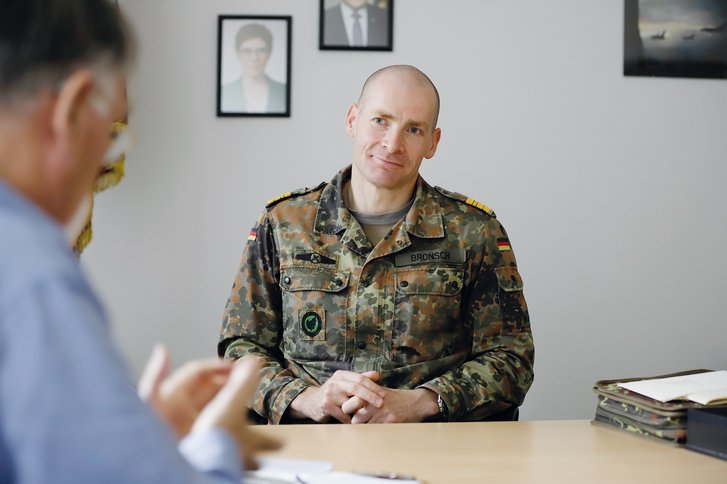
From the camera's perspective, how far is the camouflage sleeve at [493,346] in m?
2.05

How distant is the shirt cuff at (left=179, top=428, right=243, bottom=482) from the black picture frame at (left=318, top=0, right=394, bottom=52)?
2732mm

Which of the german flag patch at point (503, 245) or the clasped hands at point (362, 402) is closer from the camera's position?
the clasped hands at point (362, 402)

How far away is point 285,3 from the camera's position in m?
3.28

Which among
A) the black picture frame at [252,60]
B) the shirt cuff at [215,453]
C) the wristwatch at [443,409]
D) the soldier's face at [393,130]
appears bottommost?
the wristwatch at [443,409]

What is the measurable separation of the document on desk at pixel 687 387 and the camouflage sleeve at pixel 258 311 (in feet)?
2.71

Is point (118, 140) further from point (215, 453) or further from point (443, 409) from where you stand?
point (443, 409)

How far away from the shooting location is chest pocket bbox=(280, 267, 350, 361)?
2170 millimetres

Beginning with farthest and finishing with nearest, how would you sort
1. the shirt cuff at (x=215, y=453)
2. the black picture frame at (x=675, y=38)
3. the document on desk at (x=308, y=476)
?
the black picture frame at (x=675, y=38) < the document on desk at (x=308, y=476) < the shirt cuff at (x=215, y=453)

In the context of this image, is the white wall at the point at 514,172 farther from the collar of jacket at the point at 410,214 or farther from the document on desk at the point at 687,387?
the document on desk at the point at 687,387

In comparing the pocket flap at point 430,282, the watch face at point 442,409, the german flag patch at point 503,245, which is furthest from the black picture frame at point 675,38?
the watch face at point 442,409

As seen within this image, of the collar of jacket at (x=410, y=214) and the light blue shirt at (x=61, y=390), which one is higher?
the collar of jacket at (x=410, y=214)

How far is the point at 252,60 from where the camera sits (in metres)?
3.28

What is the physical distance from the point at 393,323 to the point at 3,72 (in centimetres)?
163

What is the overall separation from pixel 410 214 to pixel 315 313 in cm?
36
